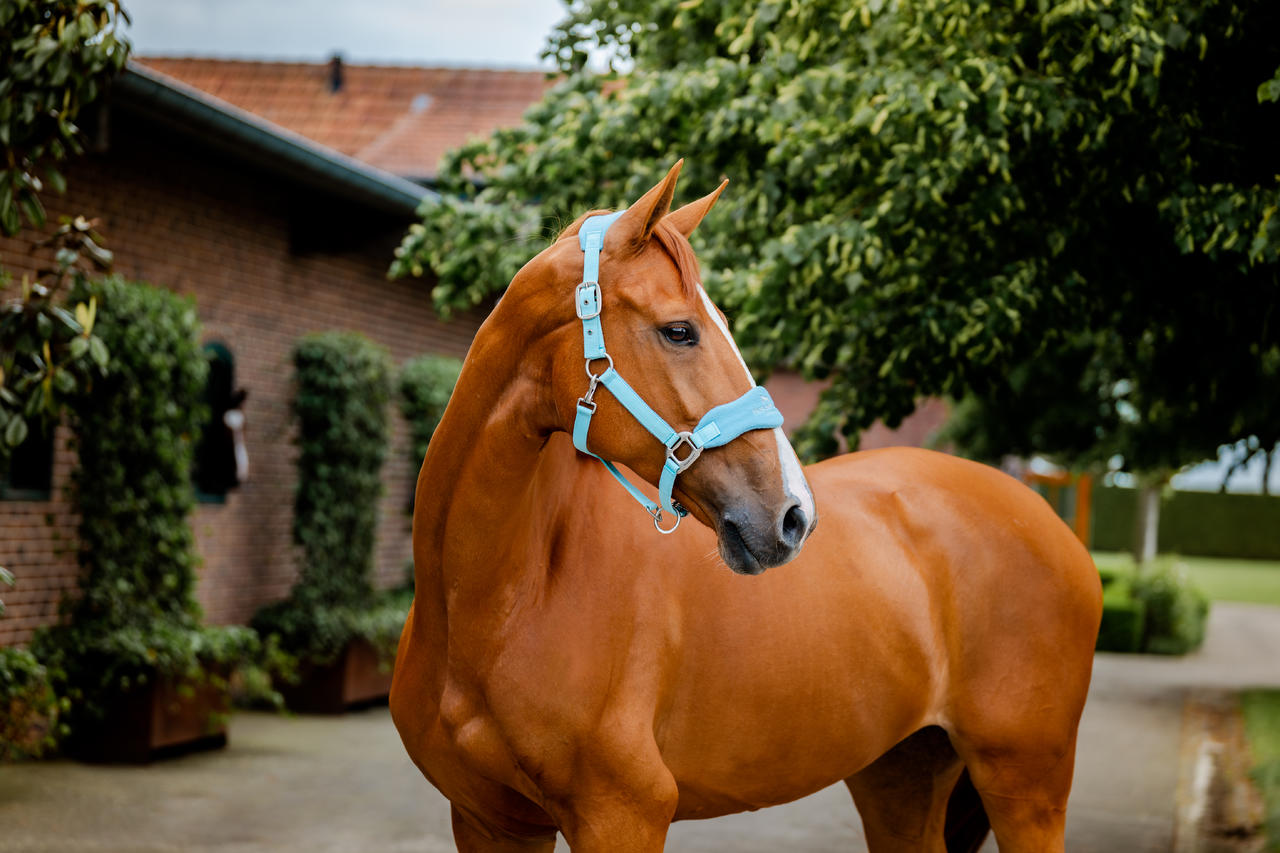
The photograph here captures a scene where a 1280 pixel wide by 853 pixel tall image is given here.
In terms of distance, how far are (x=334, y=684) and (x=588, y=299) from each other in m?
8.37

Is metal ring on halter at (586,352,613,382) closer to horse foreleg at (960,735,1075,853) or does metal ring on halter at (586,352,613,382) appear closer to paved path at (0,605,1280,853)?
horse foreleg at (960,735,1075,853)

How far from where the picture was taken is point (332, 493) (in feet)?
32.3

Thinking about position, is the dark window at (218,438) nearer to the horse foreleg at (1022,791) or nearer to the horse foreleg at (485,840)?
the horse foreleg at (485,840)

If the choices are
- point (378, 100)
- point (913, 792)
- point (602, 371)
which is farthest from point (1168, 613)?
point (602, 371)

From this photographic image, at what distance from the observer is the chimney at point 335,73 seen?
1959cm

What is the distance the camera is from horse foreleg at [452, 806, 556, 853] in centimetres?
271

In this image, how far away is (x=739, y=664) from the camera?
2.69 meters

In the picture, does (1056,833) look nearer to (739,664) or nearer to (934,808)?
(934,808)

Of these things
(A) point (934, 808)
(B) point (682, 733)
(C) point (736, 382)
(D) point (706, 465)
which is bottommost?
(A) point (934, 808)

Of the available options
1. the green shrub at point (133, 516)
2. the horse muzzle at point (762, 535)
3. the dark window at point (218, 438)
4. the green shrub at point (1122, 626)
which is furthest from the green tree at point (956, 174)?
the green shrub at point (1122, 626)

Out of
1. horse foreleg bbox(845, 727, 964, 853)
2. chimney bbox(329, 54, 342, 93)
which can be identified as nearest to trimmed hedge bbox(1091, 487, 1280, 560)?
chimney bbox(329, 54, 342, 93)

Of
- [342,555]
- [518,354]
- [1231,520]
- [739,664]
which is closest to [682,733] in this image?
[739,664]

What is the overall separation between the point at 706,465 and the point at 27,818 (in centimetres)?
569

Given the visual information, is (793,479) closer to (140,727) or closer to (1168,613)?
(140,727)
